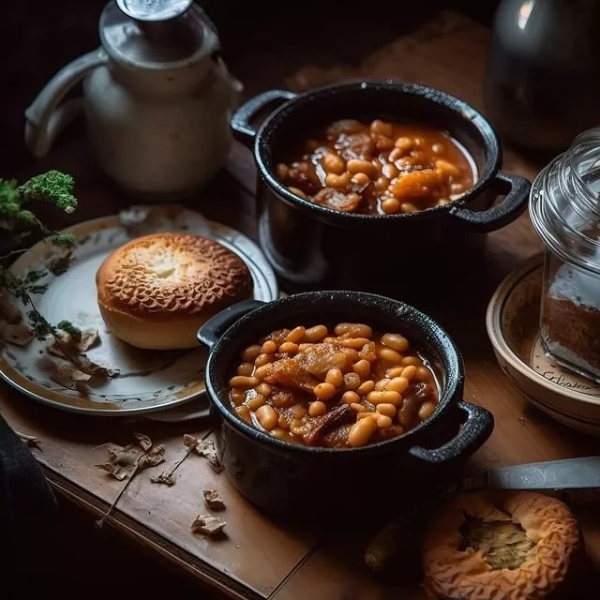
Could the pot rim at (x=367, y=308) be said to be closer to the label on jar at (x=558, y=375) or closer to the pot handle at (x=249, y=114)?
the label on jar at (x=558, y=375)

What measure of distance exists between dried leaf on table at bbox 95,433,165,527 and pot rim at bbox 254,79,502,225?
31cm

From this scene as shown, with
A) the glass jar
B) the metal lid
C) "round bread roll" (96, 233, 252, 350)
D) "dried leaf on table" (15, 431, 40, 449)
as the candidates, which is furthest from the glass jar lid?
"dried leaf on table" (15, 431, 40, 449)

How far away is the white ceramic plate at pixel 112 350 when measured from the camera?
3.93 feet

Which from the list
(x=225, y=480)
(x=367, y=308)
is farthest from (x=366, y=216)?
(x=225, y=480)

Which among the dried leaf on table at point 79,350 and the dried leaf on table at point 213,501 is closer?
the dried leaf on table at point 213,501

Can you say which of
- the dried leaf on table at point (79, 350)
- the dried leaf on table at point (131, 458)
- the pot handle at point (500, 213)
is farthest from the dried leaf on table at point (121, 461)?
the pot handle at point (500, 213)

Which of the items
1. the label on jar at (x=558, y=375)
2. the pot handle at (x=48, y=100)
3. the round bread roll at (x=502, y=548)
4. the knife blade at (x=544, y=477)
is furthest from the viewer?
the pot handle at (x=48, y=100)

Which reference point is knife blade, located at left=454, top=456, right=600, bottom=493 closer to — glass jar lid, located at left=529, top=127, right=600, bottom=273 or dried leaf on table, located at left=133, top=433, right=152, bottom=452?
glass jar lid, located at left=529, top=127, right=600, bottom=273

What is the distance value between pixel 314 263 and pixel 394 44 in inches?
23.2

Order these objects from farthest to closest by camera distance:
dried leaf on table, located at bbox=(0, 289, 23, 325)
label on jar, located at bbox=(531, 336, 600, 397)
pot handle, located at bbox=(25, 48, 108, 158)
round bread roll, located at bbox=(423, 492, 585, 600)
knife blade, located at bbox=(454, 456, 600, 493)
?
pot handle, located at bbox=(25, 48, 108, 158) → dried leaf on table, located at bbox=(0, 289, 23, 325) → label on jar, located at bbox=(531, 336, 600, 397) → knife blade, located at bbox=(454, 456, 600, 493) → round bread roll, located at bbox=(423, 492, 585, 600)

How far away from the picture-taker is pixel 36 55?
59.0 inches

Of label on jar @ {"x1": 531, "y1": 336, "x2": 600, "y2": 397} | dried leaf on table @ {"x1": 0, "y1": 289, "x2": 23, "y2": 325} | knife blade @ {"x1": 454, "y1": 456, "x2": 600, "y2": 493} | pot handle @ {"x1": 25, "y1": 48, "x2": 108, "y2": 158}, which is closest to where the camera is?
knife blade @ {"x1": 454, "y1": 456, "x2": 600, "y2": 493}

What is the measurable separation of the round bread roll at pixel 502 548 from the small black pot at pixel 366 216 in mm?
307

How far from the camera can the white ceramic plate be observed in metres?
1.20
